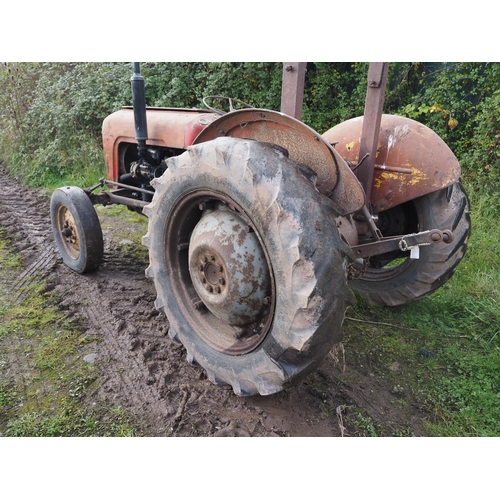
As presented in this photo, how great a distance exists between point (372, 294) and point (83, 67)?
6909 millimetres

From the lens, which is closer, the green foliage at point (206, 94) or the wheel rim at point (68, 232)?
the wheel rim at point (68, 232)

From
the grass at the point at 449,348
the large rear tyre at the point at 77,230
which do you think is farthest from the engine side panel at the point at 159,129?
the grass at the point at 449,348

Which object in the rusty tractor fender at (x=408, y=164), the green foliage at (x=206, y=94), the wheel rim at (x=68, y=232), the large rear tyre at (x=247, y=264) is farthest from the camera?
the green foliage at (x=206, y=94)

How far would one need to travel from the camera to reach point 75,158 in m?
6.94

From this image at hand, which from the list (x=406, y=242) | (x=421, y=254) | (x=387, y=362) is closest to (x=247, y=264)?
(x=406, y=242)

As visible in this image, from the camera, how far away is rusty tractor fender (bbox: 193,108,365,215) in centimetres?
191

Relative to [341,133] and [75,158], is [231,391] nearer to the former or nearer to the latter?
[341,133]

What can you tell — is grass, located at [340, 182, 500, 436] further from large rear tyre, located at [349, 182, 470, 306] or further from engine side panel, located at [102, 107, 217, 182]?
engine side panel, located at [102, 107, 217, 182]

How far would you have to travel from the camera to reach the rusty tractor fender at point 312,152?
1905 mm

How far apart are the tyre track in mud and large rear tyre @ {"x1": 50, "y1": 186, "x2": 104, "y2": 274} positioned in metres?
0.13

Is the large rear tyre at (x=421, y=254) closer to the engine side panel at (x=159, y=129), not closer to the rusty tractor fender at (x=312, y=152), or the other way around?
the rusty tractor fender at (x=312, y=152)

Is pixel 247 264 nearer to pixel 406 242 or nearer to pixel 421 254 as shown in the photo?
pixel 406 242

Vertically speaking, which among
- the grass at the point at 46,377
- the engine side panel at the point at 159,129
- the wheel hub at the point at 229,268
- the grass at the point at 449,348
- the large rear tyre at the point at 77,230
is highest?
the engine side panel at the point at 159,129

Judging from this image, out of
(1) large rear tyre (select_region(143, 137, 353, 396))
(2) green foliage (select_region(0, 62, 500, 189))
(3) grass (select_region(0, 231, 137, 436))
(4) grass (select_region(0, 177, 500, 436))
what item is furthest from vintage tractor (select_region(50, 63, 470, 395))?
(2) green foliage (select_region(0, 62, 500, 189))
